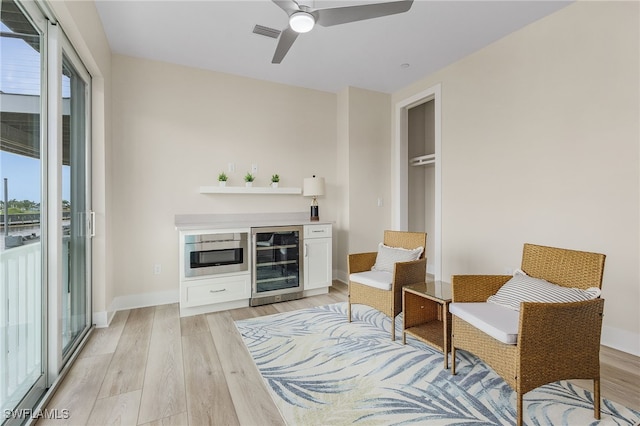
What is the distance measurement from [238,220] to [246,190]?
1.30 ft

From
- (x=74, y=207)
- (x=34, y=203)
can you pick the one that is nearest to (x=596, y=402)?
(x=34, y=203)

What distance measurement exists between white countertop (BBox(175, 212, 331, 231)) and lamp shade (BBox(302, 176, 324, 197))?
38cm

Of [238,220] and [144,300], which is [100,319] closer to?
[144,300]

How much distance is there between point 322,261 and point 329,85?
7.90 feet

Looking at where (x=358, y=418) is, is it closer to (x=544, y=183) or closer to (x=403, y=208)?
(x=544, y=183)

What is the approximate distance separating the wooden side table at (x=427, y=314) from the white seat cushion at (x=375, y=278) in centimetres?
20

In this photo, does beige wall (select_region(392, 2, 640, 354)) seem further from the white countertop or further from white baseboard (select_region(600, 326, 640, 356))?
the white countertop

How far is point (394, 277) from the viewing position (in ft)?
8.14

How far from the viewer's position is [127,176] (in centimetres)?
329

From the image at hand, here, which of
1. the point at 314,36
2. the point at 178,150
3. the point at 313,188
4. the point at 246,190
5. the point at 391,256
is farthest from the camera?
the point at 313,188

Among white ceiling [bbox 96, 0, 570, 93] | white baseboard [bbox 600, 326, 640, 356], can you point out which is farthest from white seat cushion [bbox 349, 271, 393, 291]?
white ceiling [bbox 96, 0, 570, 93]

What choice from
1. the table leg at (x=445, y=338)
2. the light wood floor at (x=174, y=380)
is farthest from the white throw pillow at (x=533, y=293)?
the light wood floor at (x=174, y=380)

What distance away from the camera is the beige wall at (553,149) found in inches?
90.5

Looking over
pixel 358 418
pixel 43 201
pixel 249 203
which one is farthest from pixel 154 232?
pixel 358 418
